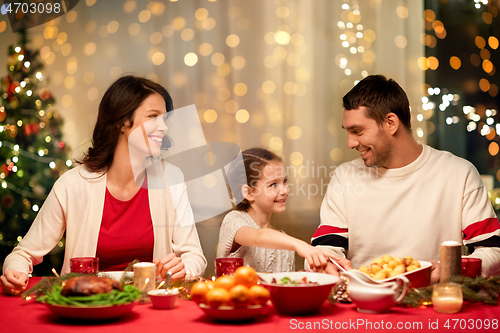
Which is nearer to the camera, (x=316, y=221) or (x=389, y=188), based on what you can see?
(x=389, y=188)

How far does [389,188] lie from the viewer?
211 centimetres

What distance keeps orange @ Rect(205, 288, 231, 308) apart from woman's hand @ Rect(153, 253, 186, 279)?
1.50 ft

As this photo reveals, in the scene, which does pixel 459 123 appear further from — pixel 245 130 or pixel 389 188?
pixel 245 130

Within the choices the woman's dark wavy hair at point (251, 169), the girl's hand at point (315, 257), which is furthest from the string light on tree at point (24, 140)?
the girl's hand at point (315, 257)

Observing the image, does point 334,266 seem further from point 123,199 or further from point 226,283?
point 123,199

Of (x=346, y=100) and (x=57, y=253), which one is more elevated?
(x=346, y=100)

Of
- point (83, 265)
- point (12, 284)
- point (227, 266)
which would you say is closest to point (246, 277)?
point (227, 266)

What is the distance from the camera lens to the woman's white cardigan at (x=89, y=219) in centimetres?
190

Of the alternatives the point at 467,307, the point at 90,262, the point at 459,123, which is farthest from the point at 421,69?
the point at 90,262

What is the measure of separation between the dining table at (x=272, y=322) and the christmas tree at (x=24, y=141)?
2059mm

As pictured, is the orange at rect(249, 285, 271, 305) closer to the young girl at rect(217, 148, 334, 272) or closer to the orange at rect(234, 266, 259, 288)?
the orange at rect(234, 266, 259, 288)

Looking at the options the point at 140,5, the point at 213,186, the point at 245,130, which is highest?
the point at 140,5

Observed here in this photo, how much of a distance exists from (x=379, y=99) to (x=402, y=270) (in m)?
1.04

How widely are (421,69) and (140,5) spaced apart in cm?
190
